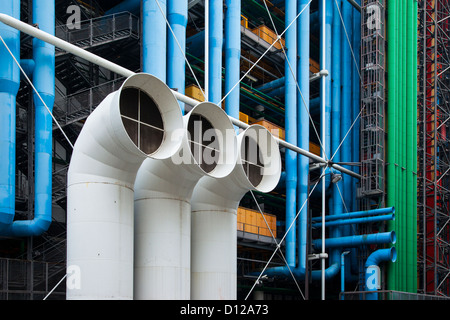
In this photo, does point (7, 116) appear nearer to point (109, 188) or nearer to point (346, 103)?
point (109, 188)

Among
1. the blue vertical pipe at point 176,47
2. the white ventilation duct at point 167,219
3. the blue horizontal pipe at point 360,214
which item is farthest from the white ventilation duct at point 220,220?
the blue horizontal pipe at point 360,214

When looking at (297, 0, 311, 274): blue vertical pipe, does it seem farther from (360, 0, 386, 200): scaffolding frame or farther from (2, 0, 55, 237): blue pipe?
(2, 0, 55, 237): blue pipe

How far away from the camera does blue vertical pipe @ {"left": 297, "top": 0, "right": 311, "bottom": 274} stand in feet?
111

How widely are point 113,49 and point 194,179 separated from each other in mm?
→ 12888

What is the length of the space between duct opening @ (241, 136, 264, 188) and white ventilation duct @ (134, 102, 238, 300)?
5.54 feet

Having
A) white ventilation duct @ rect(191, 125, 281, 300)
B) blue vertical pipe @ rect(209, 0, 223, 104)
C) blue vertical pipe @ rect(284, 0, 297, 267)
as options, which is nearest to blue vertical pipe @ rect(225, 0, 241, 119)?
blue vertical pipe @ rect(209, 0, 223, 104)

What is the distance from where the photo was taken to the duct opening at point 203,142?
731 inches

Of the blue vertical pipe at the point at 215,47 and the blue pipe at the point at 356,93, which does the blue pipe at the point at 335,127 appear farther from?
the blue vertical pipe at the point at 215,47

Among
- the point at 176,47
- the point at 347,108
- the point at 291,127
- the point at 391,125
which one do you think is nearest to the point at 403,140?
the point at 391,125

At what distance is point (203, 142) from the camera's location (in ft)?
62.0

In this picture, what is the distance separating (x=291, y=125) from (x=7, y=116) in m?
16.2

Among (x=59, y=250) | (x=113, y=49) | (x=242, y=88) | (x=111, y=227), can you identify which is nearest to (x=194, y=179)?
(x=111, y=227)

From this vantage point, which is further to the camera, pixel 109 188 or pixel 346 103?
pixel 346 103

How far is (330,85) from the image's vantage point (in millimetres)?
37625
